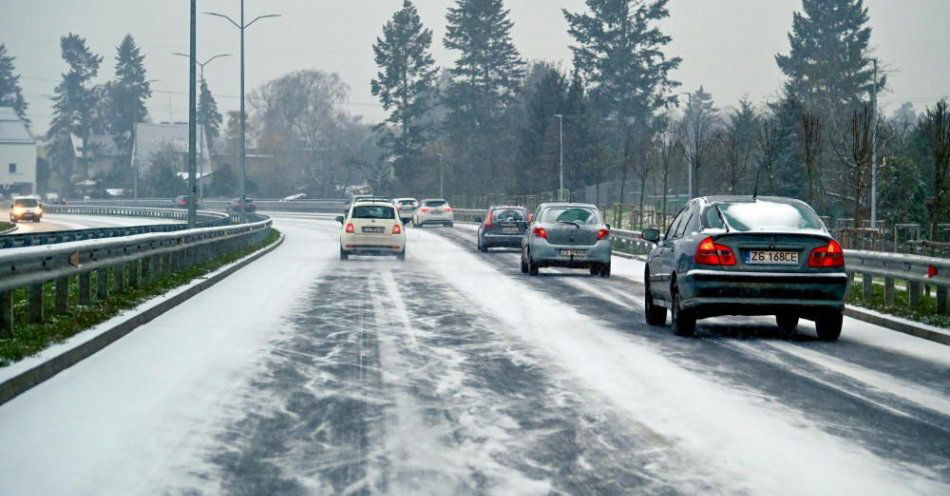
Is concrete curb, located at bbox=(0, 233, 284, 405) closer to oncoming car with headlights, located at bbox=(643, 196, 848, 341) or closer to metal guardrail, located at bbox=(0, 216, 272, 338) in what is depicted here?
metal guardrail, located at bbox=(0, 216, 272, 338)

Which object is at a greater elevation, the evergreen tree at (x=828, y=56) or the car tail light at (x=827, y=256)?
the evergreen tree at (x=828, y=56)

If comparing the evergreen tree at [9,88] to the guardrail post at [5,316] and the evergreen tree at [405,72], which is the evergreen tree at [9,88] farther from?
the guardrail post at [5,316]

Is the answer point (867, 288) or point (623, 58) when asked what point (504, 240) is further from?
point (623, 58)

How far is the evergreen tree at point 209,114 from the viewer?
183125 mm

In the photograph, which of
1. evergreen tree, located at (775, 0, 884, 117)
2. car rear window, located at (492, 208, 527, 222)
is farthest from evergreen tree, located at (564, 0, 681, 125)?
car rear window, located at (492, 208, 527, 222)

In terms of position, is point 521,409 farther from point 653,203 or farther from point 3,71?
point 3,71

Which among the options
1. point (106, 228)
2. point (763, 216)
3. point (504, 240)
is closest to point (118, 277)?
point (763, 216)

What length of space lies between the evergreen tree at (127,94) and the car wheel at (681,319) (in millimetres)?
170794

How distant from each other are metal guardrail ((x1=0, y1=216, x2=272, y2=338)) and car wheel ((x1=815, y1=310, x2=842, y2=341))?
26.8ft

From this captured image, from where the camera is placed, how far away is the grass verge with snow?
38.6 ft

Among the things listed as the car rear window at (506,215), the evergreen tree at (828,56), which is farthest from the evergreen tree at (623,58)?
the car rear window at (506,215)

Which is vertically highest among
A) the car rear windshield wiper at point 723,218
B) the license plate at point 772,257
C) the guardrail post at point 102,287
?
the car rear windshield wiper at point 723,218

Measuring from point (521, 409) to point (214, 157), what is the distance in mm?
180573

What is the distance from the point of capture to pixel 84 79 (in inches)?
7023
